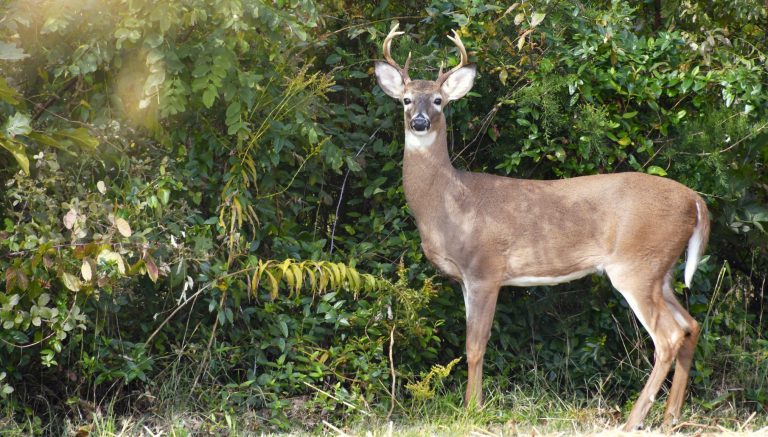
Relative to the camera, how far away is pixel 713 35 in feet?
21.9

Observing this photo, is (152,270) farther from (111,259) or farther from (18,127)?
(18,127)

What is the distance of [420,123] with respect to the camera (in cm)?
609

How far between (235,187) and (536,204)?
1.79 meters

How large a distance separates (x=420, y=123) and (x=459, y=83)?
16.2 inches

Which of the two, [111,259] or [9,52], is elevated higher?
[9,52]

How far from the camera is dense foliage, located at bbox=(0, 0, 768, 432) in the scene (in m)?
5.34

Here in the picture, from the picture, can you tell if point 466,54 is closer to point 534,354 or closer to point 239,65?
point 239,65

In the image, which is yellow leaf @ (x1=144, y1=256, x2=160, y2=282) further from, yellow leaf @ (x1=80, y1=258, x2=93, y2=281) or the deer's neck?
the deer's neck

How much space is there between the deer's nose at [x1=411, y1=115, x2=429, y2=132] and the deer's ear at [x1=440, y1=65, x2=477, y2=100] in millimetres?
308

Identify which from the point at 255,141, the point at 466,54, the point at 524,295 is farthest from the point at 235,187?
the point at 524,295

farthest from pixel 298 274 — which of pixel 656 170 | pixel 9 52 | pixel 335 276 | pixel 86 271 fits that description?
pixel 656 170

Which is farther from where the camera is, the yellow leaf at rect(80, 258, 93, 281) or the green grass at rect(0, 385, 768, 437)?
the green grass at rect(0, 385, 768, 437)

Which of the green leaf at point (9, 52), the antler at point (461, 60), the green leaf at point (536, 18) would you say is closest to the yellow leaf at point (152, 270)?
the green leaf at point (9, 52)

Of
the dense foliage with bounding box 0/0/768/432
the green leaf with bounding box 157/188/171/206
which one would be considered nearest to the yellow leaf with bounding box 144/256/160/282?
the dense foliage with bounding box 0/0/768/432
